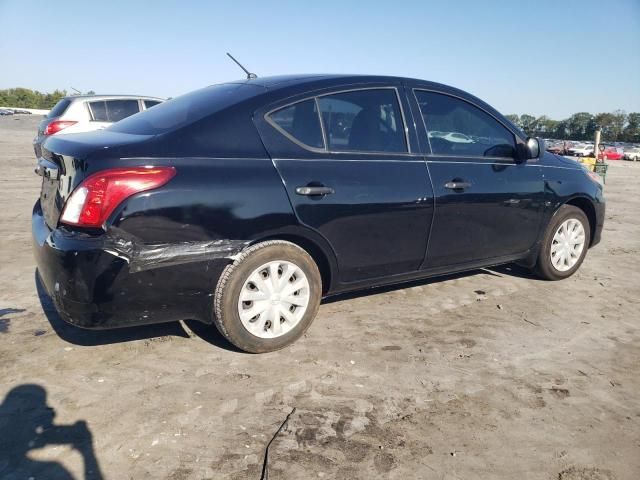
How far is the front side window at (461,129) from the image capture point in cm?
388

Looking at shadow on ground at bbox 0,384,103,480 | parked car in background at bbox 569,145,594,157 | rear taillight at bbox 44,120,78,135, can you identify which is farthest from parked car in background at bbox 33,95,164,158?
parked car in background at bbox 569,145,594,157

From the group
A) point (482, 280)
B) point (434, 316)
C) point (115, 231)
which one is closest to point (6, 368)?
point (115, 231)

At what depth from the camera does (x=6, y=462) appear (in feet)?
7.11

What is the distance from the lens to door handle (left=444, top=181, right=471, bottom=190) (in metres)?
3.81

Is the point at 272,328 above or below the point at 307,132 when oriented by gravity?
below

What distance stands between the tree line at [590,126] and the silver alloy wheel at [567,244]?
80710mm

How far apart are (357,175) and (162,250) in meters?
1.33

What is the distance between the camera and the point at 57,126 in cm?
1023

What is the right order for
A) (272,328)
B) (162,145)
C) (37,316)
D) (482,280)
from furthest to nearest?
(482,280), (37,316), (272,328), (162,145)

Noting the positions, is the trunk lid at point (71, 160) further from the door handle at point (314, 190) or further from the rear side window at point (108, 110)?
the rear side window at point (108, 110)

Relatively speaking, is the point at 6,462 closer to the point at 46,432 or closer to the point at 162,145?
the point at 46,432

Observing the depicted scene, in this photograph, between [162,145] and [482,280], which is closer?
[162,145]

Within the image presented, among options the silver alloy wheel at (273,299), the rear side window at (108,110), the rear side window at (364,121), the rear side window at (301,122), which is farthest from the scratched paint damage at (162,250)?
the rear side window at (108,110)

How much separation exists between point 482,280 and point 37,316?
373cm
